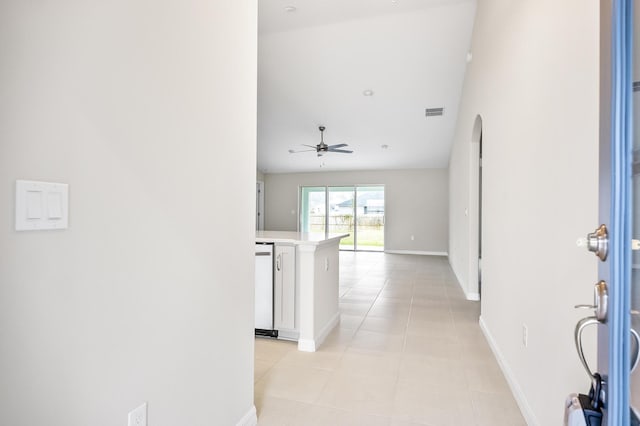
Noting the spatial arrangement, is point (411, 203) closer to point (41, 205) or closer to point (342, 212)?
point (342, 212)

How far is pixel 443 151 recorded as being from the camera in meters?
8.34

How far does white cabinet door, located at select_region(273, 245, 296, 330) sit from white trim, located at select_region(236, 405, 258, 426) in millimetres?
1102

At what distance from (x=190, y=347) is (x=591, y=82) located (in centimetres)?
173

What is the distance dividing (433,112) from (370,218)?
4261 millimetres

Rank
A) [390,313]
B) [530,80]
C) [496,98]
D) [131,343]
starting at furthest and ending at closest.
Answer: [390,313], [496,98], [530,80], [131,343]

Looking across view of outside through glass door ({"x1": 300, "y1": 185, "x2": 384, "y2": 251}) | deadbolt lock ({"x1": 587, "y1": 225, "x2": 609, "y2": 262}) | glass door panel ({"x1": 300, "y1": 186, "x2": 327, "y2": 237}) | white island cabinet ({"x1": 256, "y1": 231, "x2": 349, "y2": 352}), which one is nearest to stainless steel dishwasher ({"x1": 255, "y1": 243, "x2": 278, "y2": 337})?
white island cabinet ({"x1": 256, "y1": 231, "x2": 349, "y2": 352})

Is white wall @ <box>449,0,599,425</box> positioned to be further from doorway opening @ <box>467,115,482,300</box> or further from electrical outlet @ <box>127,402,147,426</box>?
doorway opening @ <box>467,115,482,300</box>

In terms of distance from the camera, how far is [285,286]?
110 inches

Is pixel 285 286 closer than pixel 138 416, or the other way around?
pixel 138 416

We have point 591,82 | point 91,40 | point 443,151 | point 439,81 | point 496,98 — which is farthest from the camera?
point 443,151

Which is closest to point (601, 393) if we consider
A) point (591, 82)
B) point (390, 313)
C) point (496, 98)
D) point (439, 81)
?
point (591, 82)

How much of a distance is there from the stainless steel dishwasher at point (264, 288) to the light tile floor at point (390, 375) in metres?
0.14

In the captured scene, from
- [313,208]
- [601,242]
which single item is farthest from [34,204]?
[313,208]

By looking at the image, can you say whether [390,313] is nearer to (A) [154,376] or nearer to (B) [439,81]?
(A) [154,376]
